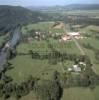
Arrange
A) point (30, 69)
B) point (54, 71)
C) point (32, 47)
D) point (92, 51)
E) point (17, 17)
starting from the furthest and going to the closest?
point (17, 17), point (32, 47), point (92, 51), point (30, 69), point (54, 71)

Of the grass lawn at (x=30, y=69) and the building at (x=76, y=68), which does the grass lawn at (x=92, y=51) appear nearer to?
the building at (x=76, y=68)

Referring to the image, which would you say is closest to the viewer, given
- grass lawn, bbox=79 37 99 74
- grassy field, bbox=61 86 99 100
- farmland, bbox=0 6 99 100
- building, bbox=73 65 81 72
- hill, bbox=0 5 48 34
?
grassy field, bbox=61 86 99 100

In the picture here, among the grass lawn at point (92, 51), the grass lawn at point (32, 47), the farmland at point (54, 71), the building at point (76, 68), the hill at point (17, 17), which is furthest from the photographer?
the hill at point (17, 17)

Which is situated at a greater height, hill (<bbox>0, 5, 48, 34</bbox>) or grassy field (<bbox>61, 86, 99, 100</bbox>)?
grassy field (<bbox>61, 86, 99, 100</bbox>)

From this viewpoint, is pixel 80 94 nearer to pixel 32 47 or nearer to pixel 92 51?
pixel 92 51

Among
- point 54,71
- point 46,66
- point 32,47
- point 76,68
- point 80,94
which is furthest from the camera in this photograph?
Result: point 32,47

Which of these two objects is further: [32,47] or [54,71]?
[32,47]

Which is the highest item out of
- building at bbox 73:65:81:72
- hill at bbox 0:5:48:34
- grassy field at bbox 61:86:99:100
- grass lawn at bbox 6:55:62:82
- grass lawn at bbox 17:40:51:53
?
grassy field at bbox 61:86:99:100

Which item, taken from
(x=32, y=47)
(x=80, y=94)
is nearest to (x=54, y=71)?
(x=80, y=94)

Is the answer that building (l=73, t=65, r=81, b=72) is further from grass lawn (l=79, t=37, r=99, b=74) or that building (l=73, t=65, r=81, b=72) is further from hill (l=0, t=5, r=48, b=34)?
hill (l=0, t=5, r=48, b=34)

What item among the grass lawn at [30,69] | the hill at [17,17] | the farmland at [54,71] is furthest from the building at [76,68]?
the hill at [17,17]

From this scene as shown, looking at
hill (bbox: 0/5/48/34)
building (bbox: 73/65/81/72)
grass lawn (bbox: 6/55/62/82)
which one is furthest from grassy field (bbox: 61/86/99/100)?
hill (bbox: 0/5/48/34)

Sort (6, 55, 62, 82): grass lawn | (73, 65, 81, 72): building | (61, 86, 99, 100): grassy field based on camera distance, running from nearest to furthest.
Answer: (61, 86, 99, 100): grassy field < (6, 55, 62, 82): grass lawn < (73, 65, 81, 72): building
